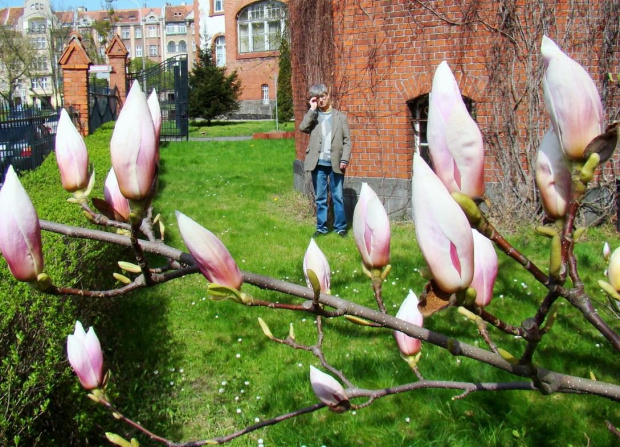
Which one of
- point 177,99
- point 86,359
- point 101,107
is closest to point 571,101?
point 86,359

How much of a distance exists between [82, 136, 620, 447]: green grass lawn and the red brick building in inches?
59.7

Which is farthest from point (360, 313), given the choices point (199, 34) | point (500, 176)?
point (199, 34)

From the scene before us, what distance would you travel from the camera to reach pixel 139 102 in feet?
2.80

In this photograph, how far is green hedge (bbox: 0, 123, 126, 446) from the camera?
9.29ft

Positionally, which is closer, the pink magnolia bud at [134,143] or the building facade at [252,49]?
the pink magnolia bud at [134,143]

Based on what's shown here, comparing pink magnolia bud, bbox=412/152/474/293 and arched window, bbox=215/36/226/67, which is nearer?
pink magnolia bud, bbox=412/152/474/293

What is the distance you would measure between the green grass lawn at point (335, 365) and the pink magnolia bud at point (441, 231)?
2.43 meters

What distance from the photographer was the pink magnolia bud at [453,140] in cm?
76

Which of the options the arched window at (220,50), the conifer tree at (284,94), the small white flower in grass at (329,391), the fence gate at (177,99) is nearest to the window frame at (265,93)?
the arched window at (220,50)

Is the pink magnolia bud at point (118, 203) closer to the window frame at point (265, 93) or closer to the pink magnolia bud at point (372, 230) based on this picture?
the pink magnolia bud at point (372, 230)

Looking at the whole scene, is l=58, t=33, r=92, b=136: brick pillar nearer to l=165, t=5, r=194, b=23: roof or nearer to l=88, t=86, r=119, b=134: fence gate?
l=88, t=86, r=119, b=134: fence gate

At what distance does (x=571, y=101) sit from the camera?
73 cm

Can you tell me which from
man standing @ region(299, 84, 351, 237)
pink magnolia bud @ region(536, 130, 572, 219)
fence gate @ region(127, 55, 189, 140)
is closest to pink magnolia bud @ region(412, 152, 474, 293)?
pink magnolia bud @ region(536, 130, 572, 219)

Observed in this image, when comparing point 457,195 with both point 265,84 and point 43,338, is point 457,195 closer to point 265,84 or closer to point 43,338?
point 43,338
